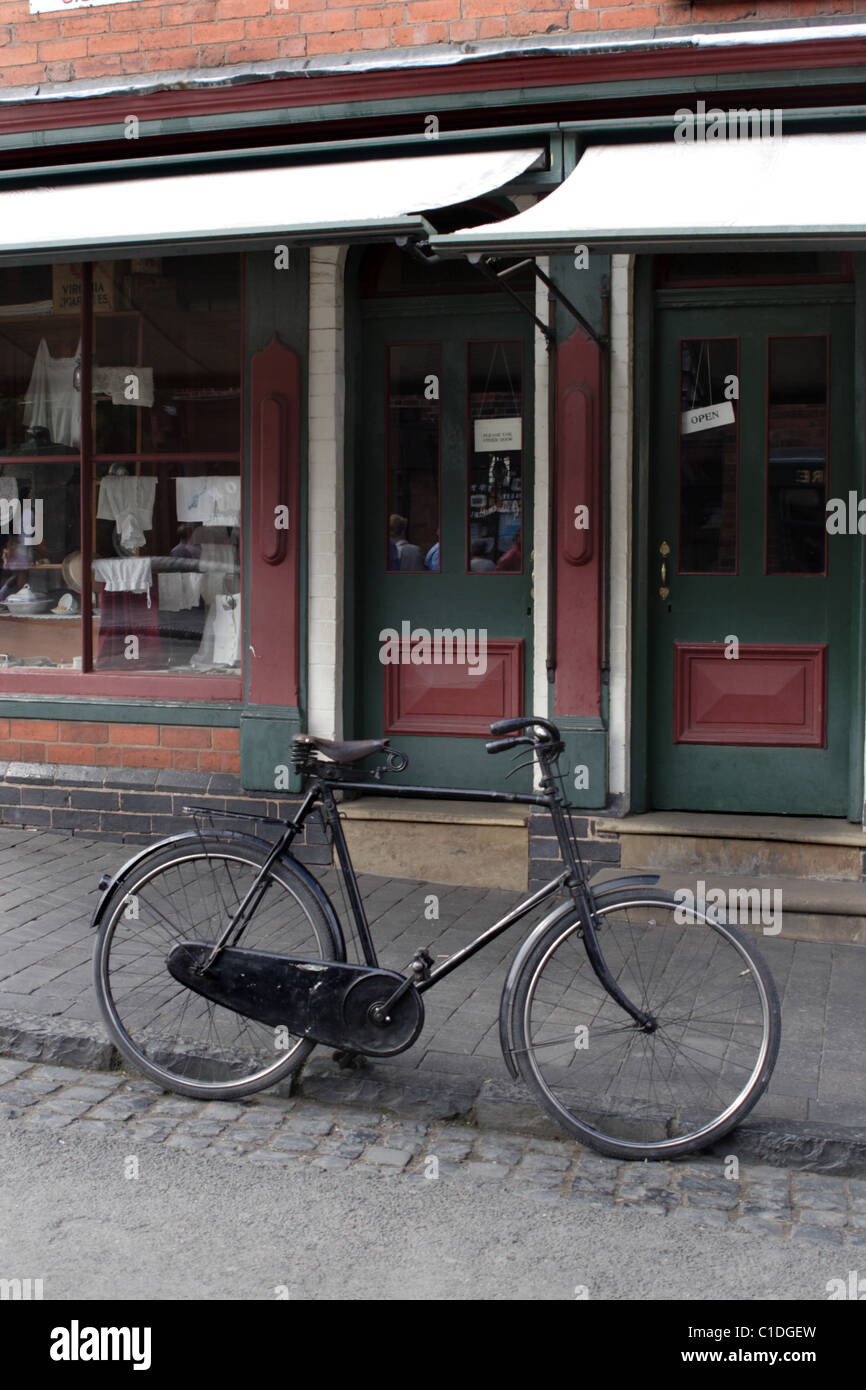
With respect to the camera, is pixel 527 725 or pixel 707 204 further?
pixel 707 204

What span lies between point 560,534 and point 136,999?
3336 millimetres

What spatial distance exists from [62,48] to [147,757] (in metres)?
3.85

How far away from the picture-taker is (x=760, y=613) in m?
7.00

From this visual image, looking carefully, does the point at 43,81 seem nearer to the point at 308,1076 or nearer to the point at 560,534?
the point at 560,534

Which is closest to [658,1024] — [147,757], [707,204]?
[707,204]

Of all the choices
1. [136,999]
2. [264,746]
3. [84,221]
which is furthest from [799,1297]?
[84,221]

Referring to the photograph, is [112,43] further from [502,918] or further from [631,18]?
[502,918]

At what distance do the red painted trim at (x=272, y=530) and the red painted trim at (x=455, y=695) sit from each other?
0.58 metres

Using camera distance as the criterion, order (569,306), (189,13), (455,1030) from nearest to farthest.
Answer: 1. (455,1030)
2. (569,306)
3. (189,13)

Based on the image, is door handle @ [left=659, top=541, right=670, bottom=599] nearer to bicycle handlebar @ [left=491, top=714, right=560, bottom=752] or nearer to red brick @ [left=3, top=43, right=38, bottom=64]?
bicycle handlebar @ [left=491, top=714, right=560, bottom=752]

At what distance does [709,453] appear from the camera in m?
7.04

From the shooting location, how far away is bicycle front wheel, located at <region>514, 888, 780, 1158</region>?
4.07m

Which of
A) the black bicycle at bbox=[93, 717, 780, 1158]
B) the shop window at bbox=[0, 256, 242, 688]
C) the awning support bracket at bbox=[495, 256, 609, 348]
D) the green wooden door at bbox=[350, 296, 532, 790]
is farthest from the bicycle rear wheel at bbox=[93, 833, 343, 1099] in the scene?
the shop window at bbox=[0, 256, 242, 688]

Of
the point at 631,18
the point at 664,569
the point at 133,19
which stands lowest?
the point at 664,569
